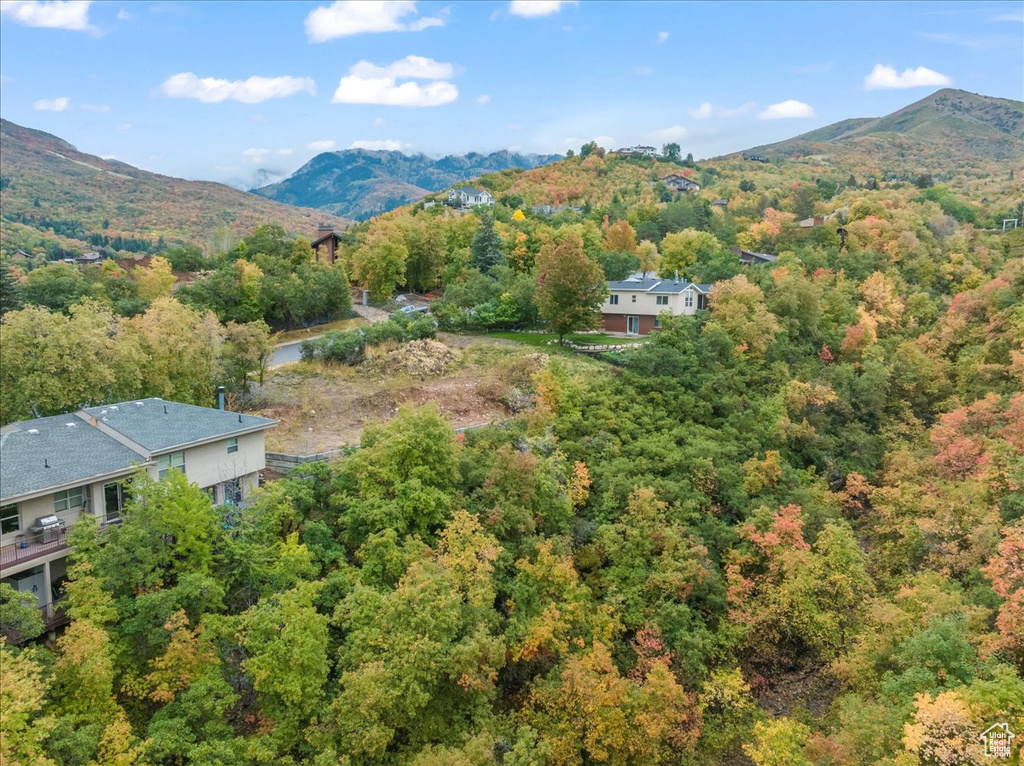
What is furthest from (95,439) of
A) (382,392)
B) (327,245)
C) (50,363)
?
(327,245)

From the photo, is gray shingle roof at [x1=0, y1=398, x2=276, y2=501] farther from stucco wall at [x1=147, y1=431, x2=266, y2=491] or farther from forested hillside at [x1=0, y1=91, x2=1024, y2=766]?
forested hillside at [x1=0, y1=91, x2=1024, y2=766]

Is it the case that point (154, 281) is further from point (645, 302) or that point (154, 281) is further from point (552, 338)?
point (645, 302)

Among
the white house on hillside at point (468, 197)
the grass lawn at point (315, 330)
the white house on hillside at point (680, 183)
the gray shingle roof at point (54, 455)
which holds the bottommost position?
the gray shingle roof at point (54, 455)

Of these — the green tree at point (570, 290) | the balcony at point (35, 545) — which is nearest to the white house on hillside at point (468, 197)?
the green tree at point (570, 290)

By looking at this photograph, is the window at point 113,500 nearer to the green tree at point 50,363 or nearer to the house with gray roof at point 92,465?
the house with gray roof at point 92,465

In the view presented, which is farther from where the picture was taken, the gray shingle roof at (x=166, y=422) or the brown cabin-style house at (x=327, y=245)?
the brown cabin-style house at (x=327, y=245)
